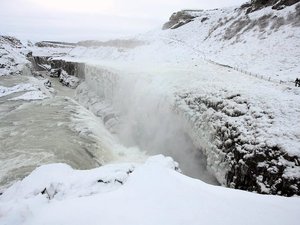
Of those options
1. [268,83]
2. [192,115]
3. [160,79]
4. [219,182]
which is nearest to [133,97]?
[160,79]

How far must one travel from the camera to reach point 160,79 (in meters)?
23.3

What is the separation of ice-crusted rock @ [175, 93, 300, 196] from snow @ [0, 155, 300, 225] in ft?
12.6

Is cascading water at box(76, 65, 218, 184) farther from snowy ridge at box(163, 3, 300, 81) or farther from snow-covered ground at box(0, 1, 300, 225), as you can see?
snowy ridge at box(163, 3, 300, 81)

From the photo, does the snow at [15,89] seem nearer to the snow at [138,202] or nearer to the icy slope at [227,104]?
the icy slope at [227,104]

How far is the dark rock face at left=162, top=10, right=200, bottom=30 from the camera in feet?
196

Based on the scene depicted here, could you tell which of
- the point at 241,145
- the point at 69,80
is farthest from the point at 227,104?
the point at 69,80

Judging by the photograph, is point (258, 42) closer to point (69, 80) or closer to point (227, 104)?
point (227, 104)

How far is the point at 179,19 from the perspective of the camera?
64.6 meters

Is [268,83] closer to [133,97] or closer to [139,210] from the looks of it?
[133,97]

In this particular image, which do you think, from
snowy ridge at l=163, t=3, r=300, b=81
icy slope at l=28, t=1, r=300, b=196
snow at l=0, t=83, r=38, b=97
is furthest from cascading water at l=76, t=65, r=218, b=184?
snowy ridge at l=163, t=3, r=300, b=81

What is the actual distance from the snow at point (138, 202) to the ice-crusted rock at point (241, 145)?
3.83 meters

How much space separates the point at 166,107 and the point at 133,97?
6.98m

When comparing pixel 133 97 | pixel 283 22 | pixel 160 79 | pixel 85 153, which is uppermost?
pixel 283 22

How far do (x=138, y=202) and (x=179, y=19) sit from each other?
64.6 metres
